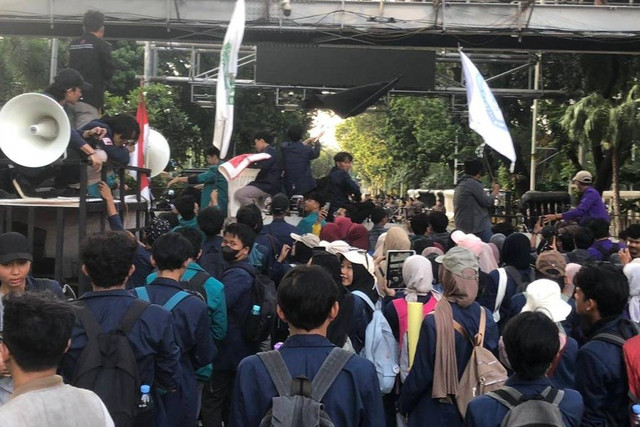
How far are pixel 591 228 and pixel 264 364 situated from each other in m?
6.23

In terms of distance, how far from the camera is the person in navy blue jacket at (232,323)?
20.2ft

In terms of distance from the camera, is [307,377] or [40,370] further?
[307,377]

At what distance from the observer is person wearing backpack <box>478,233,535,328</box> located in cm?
663

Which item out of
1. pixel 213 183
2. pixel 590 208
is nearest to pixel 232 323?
pixel 213 183

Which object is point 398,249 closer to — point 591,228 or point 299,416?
point 591,228

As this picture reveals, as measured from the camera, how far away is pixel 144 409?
4.24 meters

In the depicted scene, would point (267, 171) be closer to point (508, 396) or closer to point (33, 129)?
point (33, 129)

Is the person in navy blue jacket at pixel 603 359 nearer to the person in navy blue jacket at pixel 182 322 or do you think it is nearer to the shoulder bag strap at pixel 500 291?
the shoulder bag strap at pixel 500 291

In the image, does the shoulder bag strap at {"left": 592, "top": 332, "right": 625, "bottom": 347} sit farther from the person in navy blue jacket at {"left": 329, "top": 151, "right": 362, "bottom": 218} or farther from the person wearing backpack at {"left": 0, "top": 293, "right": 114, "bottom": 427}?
the person in navy blue jacket at {"left": 329, "top": 151, "right": 362, "bottom": 218}

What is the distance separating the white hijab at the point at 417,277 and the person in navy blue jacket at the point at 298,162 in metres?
6.08

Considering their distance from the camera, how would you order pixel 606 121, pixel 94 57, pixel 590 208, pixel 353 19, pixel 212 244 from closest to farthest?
pixel 212 244
pixel 94 57
pixel 590 208
pixel 353 19
pixel 606 121

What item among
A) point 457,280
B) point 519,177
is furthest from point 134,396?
point 519,177

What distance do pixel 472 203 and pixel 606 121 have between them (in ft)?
37.2

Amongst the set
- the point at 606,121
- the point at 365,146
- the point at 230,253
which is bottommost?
the point at 230,253
